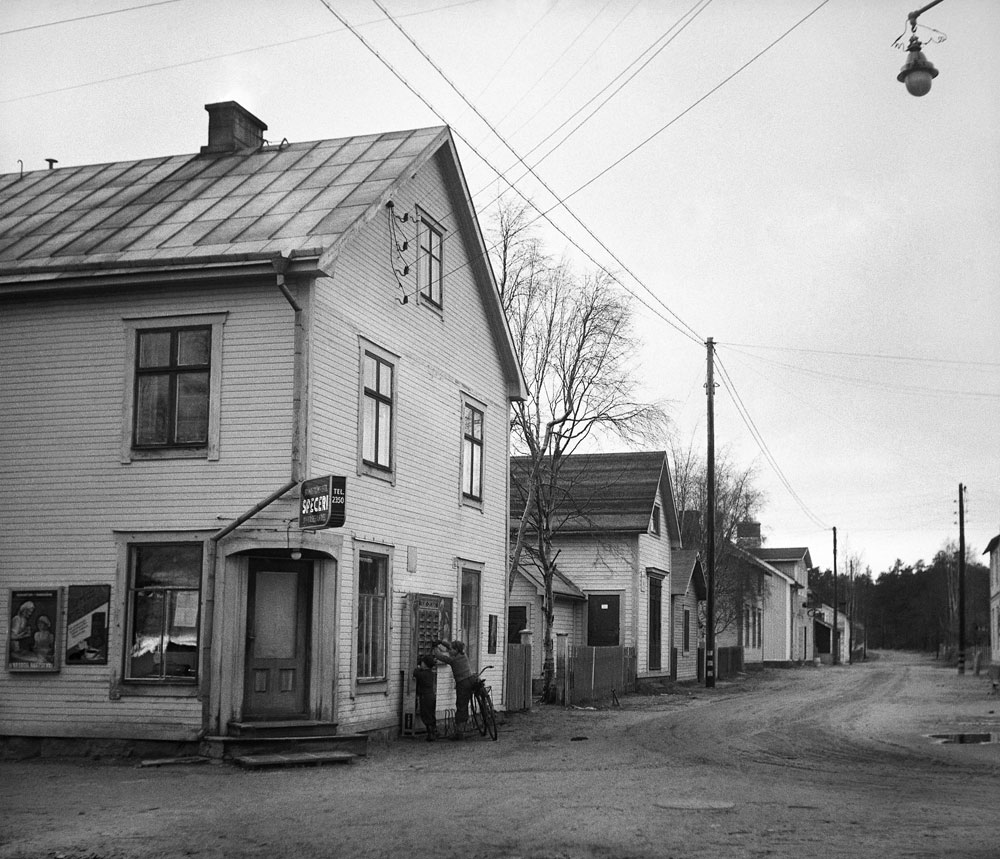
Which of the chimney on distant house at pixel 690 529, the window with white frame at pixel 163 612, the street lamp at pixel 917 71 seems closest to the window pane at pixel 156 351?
the window with white frame at pixel 163 612

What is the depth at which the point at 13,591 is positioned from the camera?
60.2 ft

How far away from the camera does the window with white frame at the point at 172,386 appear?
704 inches

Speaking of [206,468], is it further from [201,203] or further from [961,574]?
[961,574]

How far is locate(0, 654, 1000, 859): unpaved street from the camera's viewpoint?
413 inches

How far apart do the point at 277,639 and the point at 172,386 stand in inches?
152

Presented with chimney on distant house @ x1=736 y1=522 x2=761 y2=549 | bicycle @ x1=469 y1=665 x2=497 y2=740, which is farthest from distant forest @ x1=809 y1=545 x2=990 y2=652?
bicycle @ x1=469 y1=665 x2=497 y2=740

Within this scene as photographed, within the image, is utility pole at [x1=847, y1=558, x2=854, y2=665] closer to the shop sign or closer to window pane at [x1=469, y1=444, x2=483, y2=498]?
window pane at [x1=469, y1=444, x2=483, y2=498]

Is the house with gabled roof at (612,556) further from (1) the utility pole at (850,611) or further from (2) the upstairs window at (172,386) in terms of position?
(1) the utility pole at (850,611)

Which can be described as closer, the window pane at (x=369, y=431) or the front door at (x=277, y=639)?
the front door at (x=277, y=639)

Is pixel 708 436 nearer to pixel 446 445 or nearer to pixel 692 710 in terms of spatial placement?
pixel 692 710

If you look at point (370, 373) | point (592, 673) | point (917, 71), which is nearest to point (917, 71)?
point (917, 71)

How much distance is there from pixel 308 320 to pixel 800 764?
903cm

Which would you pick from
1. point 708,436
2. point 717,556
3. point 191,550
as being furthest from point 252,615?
point 717,556

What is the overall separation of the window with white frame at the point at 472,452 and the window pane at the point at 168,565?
7.07 m
